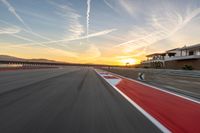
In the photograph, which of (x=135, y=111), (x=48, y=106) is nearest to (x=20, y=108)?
(x=48, y=106)

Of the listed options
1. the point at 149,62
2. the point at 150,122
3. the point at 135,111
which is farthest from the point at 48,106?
the point at 149,62

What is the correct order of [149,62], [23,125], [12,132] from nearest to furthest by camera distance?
[12,132], [23,125], [149,62]

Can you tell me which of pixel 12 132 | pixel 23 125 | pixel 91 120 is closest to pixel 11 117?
pixel 23 125

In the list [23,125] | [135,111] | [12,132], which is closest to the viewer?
[12,132]

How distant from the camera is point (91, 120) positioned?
538 cm

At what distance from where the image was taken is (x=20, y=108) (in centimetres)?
661

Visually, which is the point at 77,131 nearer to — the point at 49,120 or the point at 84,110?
the point at 49,120

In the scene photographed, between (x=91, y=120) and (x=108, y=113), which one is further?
(x=108, y=113)

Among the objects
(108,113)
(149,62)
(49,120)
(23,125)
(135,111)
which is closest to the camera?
(23,125)

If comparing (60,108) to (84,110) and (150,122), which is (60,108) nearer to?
(84,110)

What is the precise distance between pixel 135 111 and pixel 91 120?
6.01 feet

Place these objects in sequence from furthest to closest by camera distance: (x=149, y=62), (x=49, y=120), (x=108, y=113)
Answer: (x=149, y=62) < (x=108, y=113) < (x=49, y=120)

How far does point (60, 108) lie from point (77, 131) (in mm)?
2459

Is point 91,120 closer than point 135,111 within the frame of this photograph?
Yes
